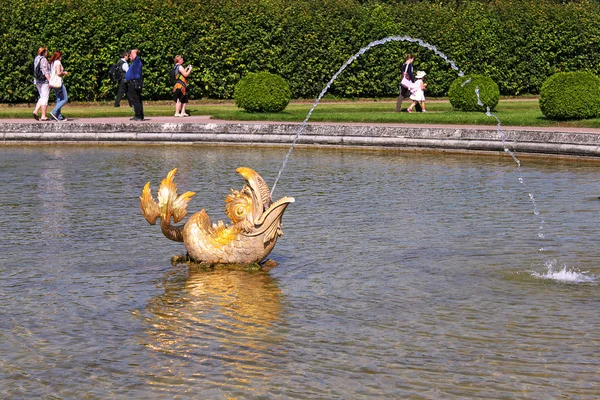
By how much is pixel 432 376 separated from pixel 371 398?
0.54 metres

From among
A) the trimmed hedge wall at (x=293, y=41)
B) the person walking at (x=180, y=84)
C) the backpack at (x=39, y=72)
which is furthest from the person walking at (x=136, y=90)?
the trimmed hedge wall at (x=293, y=41)

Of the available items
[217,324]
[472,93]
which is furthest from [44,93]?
[217,324]

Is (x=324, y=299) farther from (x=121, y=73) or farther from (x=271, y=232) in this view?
(x=121, y=73)

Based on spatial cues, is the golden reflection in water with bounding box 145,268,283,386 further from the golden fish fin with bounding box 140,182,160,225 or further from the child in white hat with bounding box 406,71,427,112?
the child in white hat with bounding box 406,71,427,112

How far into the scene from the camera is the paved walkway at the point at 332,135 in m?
17.8

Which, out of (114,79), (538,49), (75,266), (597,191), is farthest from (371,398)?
(538,49)

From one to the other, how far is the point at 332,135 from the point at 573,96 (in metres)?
5.52

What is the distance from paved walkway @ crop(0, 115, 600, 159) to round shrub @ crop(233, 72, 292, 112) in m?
4.45

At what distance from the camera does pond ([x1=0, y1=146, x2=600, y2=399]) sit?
6281 mm

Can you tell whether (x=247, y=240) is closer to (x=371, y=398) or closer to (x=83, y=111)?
(x=371, y=398)

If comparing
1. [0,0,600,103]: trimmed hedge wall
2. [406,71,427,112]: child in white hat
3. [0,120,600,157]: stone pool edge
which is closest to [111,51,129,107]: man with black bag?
[0,0,600,103]: trimmed hedge wall

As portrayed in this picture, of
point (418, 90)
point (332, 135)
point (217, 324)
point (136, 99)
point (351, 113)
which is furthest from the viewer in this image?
point (418, 90)

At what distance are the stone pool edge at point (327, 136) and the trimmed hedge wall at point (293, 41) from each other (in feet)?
33.9

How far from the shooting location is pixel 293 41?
33.8 meters
